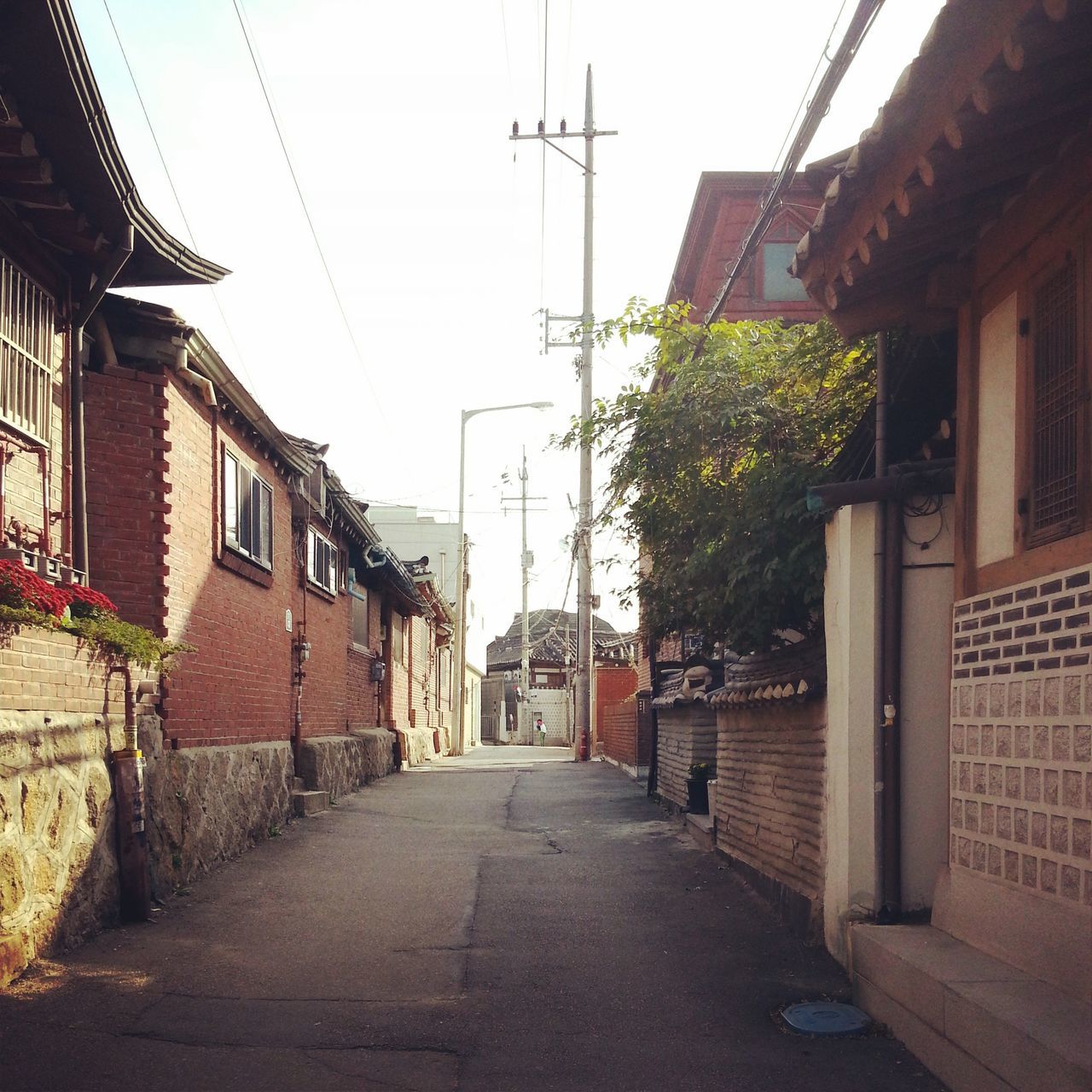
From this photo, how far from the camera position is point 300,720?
1547 centimetres

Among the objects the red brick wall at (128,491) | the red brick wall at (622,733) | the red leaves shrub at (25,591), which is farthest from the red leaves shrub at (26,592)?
the red brick wall at (622,733)

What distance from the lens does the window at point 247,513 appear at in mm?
11805

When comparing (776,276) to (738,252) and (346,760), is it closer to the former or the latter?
(738,252)

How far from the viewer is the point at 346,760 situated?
17484 mm

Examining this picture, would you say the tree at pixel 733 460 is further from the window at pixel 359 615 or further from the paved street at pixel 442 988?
the window at pixel 359 615

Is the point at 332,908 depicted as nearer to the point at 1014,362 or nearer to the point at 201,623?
the point at 201,623

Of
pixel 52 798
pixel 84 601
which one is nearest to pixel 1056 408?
pixel 52 798

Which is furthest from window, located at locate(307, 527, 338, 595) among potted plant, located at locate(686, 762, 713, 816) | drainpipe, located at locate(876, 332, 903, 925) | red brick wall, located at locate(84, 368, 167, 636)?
drainpipe, located at locate(876, 332, 903, 925)

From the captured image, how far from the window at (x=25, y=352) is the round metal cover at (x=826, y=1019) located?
567 centimetres

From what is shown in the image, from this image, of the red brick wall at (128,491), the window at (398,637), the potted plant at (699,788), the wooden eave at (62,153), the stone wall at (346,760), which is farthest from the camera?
the window at (398,637)

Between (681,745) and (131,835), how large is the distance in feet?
29.1

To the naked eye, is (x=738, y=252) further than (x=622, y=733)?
No

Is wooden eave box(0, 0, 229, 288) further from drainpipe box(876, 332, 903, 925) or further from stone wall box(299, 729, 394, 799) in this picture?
stone wall box(299, 729, 394, 799)

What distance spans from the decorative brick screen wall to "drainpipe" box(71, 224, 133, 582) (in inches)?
229
